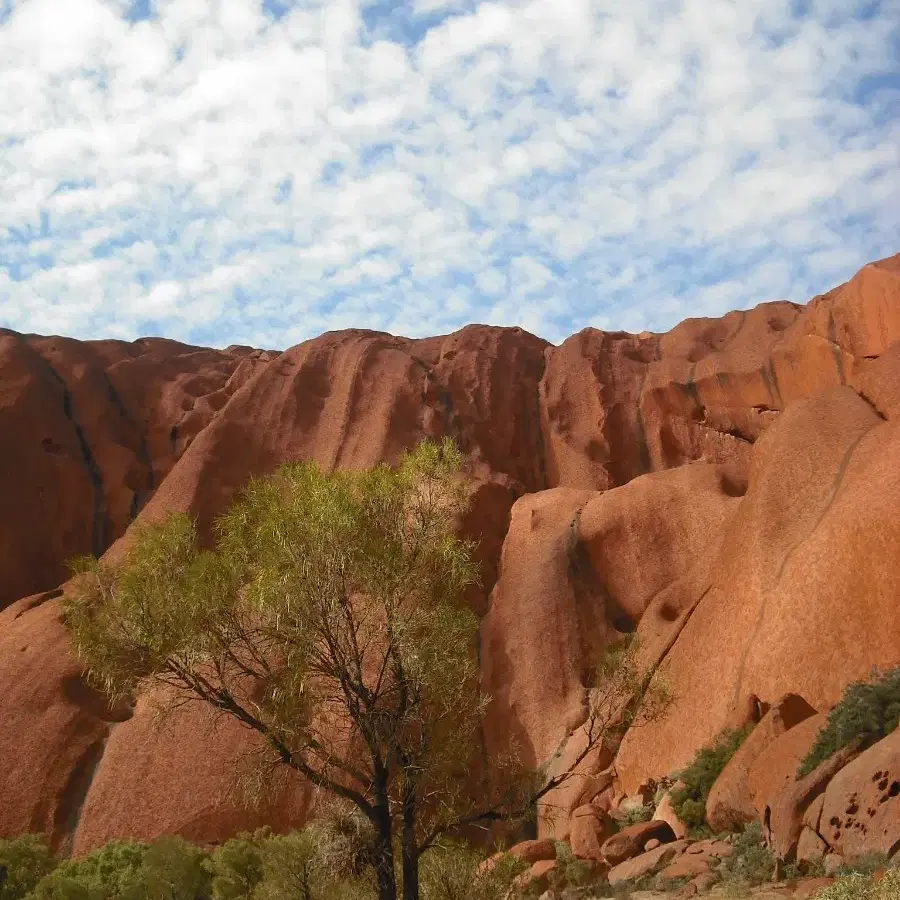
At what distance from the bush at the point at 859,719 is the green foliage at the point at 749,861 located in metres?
1.60

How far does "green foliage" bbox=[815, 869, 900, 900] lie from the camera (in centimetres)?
961

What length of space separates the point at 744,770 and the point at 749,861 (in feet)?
12.8

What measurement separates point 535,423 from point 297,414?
12.6 m

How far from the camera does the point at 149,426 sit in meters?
50.2

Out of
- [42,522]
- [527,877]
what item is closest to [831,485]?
[527,877]

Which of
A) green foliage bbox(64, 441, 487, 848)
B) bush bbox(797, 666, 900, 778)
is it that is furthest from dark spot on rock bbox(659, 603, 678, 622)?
green foliage bbox(64, 441, 487, 848)

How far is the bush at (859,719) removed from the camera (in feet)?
59.6

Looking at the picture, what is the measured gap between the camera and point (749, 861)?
57.2 ft

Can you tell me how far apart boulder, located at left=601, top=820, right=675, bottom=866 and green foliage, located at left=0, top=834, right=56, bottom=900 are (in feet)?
51.6

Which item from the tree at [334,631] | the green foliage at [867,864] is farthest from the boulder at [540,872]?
the green foliage at [867,864]

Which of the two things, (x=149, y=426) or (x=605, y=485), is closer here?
(x=605, y=485)

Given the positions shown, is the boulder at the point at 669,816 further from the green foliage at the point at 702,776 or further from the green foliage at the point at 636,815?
the green foliage at the point at 636,815

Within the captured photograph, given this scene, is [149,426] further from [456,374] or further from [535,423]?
[535,423]

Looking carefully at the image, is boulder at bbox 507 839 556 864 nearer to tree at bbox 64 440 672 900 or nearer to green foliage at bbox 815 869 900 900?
tree at bbox 64 440 672 900
